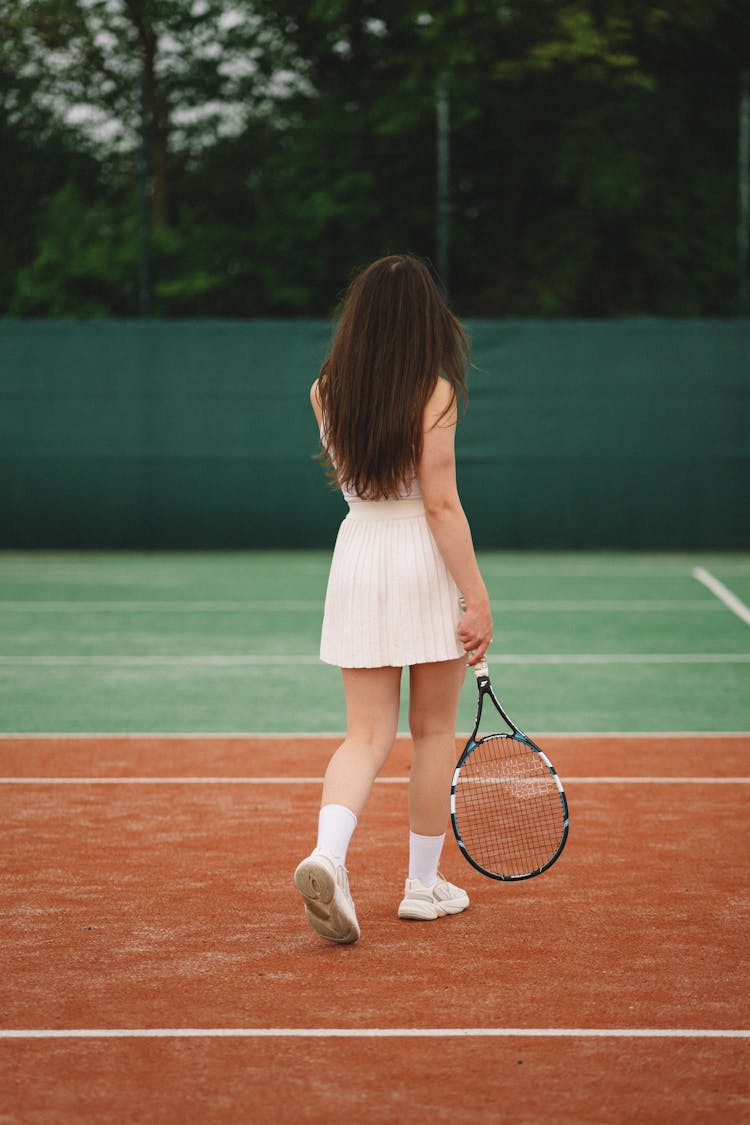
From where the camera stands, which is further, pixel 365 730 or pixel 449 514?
pixel 365 730

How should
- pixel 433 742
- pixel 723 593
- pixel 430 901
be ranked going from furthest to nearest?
pixel 723 593, pixel 430 901, pixel 433 742

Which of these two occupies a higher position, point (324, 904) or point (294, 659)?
point (324, 904)

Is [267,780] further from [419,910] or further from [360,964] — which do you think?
[360,964]

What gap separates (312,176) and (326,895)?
15.7 meters

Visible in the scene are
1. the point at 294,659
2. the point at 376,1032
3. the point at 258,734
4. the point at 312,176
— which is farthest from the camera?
the point at 312,176

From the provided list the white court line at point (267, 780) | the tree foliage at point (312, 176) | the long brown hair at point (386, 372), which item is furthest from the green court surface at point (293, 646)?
the tree foliage at point (312, 176)

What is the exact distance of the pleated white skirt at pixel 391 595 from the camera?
169 inches

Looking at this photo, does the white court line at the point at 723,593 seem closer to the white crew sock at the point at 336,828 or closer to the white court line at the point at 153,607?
the white court line at the point at 153,607

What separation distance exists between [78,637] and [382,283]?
6955mm

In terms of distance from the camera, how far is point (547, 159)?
1839 cm

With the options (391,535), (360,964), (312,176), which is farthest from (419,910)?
(312,176)

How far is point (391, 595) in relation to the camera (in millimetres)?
4312

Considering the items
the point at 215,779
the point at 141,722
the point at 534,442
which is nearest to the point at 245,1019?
the point at 215,779

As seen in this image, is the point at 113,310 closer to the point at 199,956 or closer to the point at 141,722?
the point at 141,722
